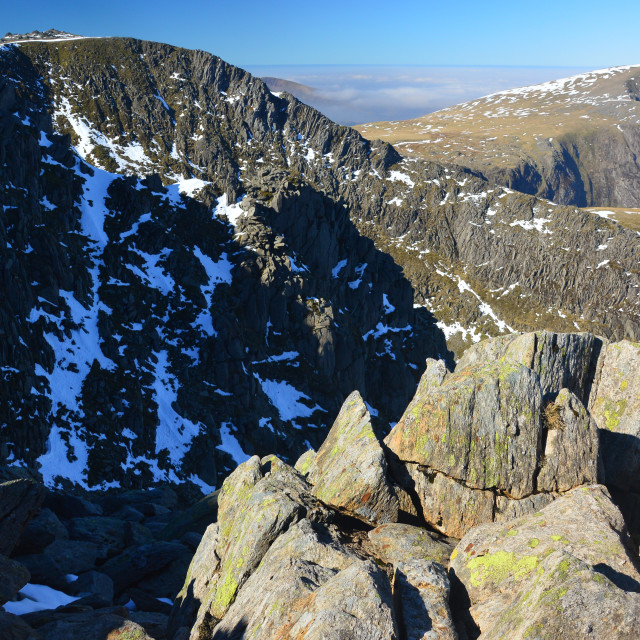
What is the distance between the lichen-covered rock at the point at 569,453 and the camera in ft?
57.6

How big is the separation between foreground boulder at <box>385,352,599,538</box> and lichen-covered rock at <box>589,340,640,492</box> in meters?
2.66

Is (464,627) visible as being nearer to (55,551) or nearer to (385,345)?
(55,551)

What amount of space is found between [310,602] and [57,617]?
1009 centimetres

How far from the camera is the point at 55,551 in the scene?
82.5 ft

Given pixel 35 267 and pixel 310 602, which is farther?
pixel 35 267

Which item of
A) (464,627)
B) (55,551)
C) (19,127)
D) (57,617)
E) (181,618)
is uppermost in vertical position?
(19,127)

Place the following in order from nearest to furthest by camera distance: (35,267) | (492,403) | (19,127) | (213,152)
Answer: (492,403), (35,267), (19,127), (213,152)

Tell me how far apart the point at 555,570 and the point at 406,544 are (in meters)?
5.91

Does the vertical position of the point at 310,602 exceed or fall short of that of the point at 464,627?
it exceeds it

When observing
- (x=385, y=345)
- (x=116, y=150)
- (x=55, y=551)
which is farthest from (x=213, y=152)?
(x=55, y=551)

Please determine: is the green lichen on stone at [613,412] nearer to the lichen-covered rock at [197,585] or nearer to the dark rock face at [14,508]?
the lichen-covered rock at [197,585]

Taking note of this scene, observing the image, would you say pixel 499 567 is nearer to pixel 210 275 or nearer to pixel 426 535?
pixel 426 535

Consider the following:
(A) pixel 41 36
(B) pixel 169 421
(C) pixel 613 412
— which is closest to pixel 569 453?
(C) pixel 613 412

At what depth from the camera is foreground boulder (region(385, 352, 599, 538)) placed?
17641 millimetres
